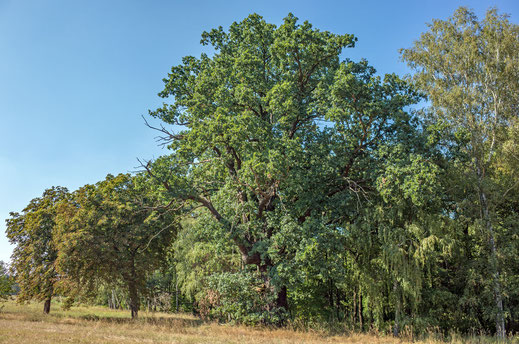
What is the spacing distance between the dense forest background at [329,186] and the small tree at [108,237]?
111 mm

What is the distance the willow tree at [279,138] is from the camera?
50.0 ft

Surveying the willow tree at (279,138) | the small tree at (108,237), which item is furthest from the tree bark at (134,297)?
the willow tree at (279,138)

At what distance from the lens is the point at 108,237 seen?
21906 mm

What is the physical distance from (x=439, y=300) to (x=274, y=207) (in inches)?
429

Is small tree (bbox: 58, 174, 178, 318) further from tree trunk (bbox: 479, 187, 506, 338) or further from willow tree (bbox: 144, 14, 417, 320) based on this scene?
tree trunk (bbox: 479, 187, 506, 338)

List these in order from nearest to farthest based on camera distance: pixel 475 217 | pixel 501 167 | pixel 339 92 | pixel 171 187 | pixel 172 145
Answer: pixel 339 92 < pixel 171 187 < pixel 172 145 < pixel 475 217 < pixel 501 167

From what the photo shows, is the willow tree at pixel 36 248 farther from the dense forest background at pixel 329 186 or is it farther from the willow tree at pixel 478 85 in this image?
the willow tree at pixel 478 85

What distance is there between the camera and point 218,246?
17.2 meters

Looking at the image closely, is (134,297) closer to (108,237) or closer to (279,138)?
(108,237)

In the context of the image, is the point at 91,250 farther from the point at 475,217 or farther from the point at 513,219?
the point at 513,219

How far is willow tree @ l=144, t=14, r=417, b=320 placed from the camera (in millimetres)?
15242

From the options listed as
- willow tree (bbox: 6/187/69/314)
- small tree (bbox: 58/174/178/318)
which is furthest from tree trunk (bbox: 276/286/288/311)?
willow tree (bbox: 6/187/69/314)

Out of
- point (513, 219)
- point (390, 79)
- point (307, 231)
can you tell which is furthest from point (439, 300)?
point (390, 79)

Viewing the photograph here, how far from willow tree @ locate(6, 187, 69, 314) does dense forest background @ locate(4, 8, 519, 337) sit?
0.50m
